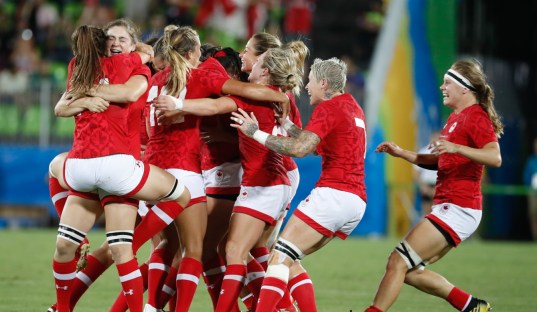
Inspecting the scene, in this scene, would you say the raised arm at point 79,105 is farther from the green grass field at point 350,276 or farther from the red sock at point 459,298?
the red sock at point 459,298

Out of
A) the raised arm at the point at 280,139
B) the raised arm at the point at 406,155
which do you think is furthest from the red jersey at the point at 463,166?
the raised arm at the point at 280,139

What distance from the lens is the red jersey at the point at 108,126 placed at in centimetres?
711

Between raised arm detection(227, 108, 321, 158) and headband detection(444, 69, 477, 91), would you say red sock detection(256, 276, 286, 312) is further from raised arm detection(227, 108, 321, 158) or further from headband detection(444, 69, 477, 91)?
headband detection(444, 69, 477, 91)

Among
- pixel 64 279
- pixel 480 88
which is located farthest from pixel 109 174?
pixel 480 88

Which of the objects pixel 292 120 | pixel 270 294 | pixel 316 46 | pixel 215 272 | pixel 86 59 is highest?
pixel 86 59

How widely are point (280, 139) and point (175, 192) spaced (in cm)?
88

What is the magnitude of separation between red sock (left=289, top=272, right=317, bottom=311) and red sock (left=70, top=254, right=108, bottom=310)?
5.12 feet

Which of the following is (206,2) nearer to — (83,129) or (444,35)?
(444,35)

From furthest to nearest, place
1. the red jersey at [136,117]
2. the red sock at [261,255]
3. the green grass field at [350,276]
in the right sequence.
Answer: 1. the green grass field at [350,276]
2. the red sock at [261,255]
3. the red jersey at [136,117]

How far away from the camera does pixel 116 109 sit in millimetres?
7199

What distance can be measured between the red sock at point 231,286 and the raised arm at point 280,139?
3.12 ft

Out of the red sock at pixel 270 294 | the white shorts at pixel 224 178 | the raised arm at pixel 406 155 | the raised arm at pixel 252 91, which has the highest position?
the raised arm at pixel 252 91

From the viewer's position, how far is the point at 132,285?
278 inches

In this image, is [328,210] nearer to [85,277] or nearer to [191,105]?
[191,105]
